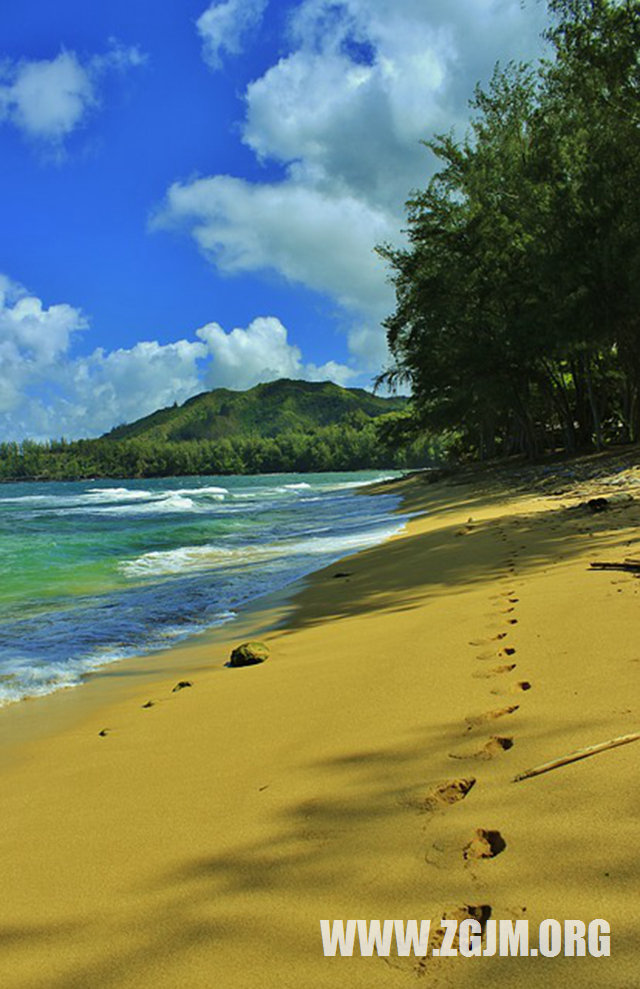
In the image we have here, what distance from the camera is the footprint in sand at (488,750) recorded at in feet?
8.64

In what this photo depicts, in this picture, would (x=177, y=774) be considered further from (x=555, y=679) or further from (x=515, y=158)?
(x=515, y=158)

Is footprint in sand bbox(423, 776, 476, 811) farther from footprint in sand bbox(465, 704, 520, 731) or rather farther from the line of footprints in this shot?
footprint in sand bbox(465, 704, 520, 731)

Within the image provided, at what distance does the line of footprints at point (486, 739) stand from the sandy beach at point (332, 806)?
0.01 meters

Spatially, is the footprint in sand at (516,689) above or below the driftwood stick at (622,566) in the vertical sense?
above

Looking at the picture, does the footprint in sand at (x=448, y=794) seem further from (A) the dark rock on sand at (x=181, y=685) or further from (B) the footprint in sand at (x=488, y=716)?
(A) the dark rock on sand at (x=181, y=685)

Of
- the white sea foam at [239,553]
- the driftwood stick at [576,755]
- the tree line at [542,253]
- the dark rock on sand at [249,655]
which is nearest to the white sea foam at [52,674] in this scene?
the dark rock on sand at [249,655]

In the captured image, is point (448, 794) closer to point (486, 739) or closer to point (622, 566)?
point (486, 739)

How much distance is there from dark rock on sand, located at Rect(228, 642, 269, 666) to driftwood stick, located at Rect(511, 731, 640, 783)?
3482 millimetres

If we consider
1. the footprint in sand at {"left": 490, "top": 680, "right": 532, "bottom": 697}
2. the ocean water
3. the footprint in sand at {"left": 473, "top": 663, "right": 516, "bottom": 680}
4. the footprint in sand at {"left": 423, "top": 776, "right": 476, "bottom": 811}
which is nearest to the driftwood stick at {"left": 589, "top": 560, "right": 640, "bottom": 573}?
the footprint in sand at {"left": 473, "top": 663, "right": 516, "bottom": 680}

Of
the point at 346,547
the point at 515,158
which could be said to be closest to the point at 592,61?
the point at 515,158

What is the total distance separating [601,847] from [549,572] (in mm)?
5089

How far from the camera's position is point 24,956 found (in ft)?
6.24

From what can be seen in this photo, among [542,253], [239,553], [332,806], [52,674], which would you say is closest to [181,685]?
[52,674]

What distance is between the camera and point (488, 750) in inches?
106
